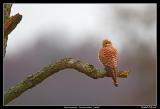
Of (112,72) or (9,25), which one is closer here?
(112,72)

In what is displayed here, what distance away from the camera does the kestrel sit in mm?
5867

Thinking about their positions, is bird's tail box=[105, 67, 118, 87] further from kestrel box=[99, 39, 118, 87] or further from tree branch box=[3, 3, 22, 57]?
tree branch box=[3, 3, 22, 57]

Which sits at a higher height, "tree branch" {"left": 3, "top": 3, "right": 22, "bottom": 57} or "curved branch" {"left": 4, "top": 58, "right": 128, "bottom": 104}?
"tree branch" {"left": 3, "top": 3, "right": 22, "bottom": 57}

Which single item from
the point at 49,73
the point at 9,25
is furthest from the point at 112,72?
the point at 9,25

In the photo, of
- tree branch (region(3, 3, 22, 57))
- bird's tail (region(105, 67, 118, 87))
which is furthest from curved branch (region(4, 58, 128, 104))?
tree branch (region(3, 3, 22, 57))

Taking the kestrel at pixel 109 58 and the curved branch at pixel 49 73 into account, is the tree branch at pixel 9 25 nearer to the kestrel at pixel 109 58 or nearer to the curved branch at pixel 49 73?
the curved branch at pixel 49 73

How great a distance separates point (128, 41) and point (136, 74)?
1.33 meters

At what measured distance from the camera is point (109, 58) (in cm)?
600

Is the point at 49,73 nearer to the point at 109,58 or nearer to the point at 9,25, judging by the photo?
the point at 109,58

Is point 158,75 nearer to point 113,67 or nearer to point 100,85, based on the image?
point 113,67

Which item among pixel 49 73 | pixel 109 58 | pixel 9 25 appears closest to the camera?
pixel 49 73

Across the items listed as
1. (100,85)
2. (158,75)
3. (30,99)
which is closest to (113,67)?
(158,75)

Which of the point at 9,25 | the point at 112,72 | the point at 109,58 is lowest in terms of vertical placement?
the point at 112,72

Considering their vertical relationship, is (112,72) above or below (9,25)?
below
